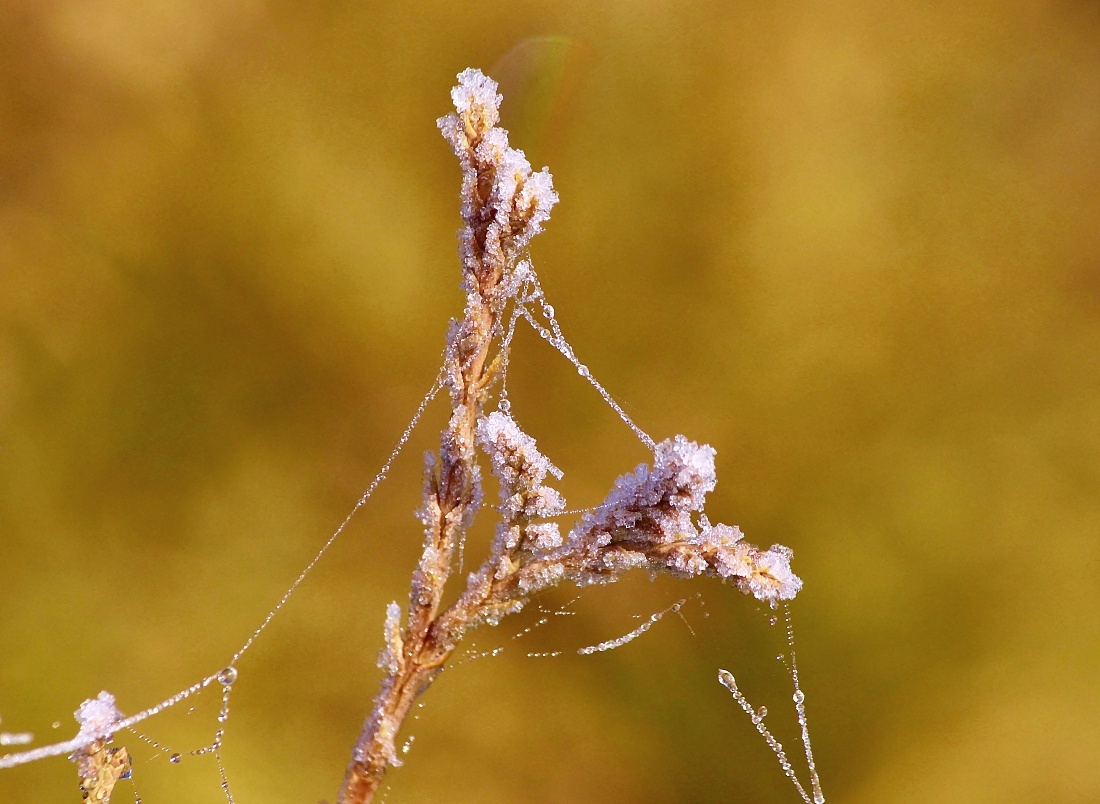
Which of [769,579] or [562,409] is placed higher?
[562,409]

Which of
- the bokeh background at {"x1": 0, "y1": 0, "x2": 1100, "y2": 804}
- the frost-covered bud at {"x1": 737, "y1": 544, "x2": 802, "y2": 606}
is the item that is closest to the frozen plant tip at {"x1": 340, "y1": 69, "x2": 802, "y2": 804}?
the frost-covered bud at {"x1": 737, "y1": 544, "x2": 802, "y2": 606}

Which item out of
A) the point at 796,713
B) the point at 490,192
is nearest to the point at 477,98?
the point at 490,192

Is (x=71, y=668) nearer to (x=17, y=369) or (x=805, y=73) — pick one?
(x=17, y=369)

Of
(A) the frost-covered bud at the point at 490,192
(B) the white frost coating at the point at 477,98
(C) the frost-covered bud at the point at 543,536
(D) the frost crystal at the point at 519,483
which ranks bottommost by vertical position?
(C) the frost-covered bud at the point at 543,536

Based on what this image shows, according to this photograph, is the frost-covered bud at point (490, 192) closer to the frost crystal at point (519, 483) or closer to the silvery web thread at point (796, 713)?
the frost crystal at point (519, 483)

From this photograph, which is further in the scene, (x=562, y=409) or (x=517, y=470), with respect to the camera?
(x=562, y=409)

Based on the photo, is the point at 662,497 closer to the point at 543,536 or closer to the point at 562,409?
the point at 543,536

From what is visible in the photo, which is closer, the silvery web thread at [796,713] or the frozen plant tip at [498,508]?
the frozen plant tip at [498,508]

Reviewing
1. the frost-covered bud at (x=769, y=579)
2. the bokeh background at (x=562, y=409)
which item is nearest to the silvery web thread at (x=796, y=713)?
the bokeh background at (x=562, y=409)
